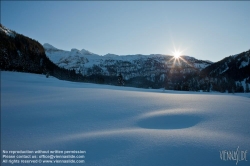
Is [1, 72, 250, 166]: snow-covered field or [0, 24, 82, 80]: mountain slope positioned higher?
[0, 24, 82, 80]: mountain slope

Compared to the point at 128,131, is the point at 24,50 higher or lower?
higher

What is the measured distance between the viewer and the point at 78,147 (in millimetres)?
2953

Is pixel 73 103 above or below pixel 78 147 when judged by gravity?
above

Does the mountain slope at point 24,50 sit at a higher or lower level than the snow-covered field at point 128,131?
higher

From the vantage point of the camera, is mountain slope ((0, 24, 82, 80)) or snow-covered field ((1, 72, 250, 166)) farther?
mountain slope ((0, 24, 82, 80))

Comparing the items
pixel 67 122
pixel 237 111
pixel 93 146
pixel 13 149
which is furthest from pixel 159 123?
pixel 13 149

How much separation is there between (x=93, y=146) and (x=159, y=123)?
1.94 metres

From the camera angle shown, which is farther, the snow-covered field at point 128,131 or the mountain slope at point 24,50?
the mountain slope at point 24,50

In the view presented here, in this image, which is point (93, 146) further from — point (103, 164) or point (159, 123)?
point (159, 123)

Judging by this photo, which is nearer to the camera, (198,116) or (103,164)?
(103,164)

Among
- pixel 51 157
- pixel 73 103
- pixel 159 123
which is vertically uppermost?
pixel 73 103

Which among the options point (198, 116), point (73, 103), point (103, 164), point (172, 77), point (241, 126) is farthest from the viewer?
point (172, 77)

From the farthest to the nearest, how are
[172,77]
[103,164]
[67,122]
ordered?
[172,77], [67,122], [103,164]

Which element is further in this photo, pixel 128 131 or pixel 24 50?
pixel 24 50
